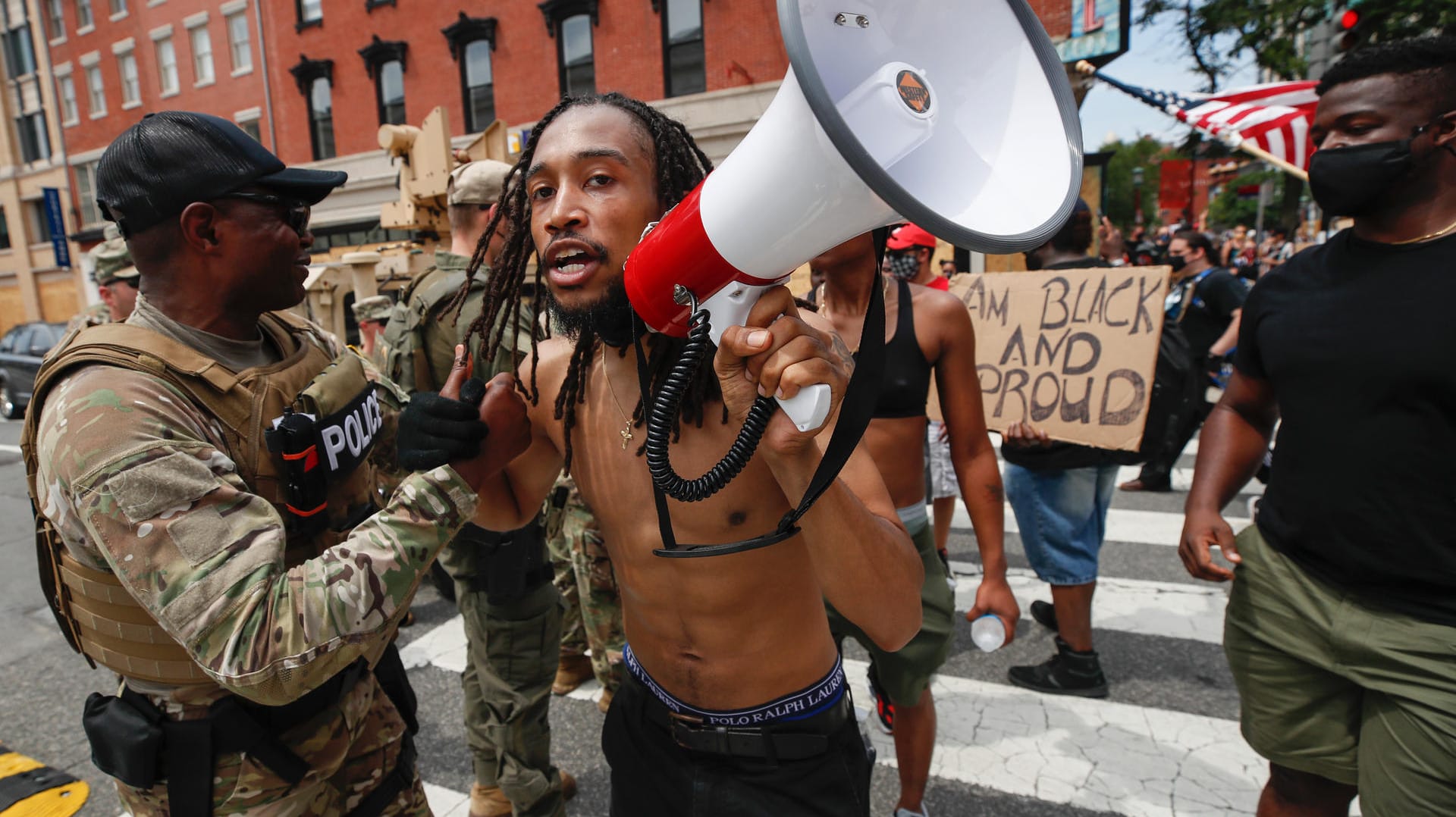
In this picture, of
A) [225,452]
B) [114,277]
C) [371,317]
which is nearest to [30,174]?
[371,317]

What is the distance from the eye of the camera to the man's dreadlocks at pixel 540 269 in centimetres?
151

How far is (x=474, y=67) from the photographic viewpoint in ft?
63.1

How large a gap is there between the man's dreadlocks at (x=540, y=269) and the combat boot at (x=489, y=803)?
Result: 171cm

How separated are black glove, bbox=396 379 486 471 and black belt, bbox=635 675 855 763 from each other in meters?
0.70

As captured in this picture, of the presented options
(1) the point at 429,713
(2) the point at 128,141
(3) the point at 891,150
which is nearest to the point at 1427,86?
(3) the point at 891,150

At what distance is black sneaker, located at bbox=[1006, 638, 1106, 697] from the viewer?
11.2 ft

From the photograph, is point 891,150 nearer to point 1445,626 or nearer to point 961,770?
point 1445,626

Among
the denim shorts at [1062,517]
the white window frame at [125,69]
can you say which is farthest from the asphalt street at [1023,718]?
the white window frame at [125,69]

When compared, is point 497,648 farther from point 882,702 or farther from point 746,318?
point 746,318

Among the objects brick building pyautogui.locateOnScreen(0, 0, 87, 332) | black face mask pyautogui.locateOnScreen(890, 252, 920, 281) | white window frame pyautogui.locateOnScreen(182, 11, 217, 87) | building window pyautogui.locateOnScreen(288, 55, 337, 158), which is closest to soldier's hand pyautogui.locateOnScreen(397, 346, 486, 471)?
black face mask pyautogui.locateOnScreen(890, 252, 920, 281)

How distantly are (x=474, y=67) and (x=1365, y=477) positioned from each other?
21.1m

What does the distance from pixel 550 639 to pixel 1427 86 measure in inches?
118

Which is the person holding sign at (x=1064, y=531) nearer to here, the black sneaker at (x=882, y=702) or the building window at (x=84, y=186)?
the black sneaker at (x=882, y=702)

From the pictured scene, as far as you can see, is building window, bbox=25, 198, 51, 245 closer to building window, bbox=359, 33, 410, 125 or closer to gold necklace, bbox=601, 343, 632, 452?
building window, bbox=359, 33, 410, 125
